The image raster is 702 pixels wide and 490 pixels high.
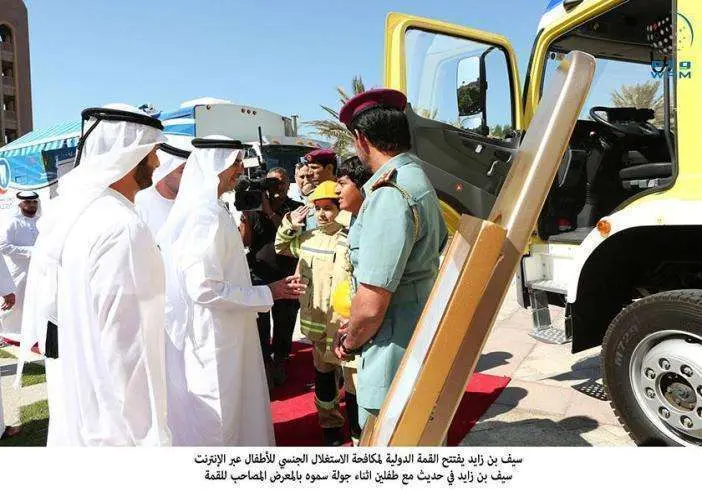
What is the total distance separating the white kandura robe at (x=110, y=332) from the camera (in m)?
1.65

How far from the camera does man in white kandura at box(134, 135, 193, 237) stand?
3672mm

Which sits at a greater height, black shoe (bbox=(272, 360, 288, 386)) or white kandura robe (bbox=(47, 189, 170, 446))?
white kandura robe (bbox=(47, 189, 170, 446))

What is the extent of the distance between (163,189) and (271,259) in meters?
1.02

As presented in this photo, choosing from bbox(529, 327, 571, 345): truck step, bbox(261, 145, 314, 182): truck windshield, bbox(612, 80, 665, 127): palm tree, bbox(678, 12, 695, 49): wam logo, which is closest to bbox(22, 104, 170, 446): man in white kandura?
bbox(678, 12, 695, 49): wam logo

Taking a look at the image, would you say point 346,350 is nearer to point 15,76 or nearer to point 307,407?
point 307,407

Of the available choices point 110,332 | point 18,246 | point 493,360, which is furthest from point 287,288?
point 18,246

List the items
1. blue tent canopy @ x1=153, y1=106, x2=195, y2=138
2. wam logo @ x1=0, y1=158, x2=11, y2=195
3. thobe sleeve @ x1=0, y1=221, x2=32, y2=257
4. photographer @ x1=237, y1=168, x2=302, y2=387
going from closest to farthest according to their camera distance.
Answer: photographer @ x1=237, y1=168, x2=302, y2=387
thobe sleeve @ x1=0, y1=221, x2=32, y2=257
blue tent canopy @ x1=153, y1=106, x2=195, y2=138
wam logo @ x1=0, y1=158, x2=11, y2=195

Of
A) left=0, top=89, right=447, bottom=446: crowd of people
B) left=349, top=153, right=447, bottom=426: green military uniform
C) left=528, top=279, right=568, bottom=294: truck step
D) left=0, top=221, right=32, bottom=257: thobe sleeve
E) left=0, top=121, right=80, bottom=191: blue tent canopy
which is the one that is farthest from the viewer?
left=0, top=121, right=80, bottom=191: blue tent canopy

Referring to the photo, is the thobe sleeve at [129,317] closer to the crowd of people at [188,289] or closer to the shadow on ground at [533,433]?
the crowd of people at [188,289]

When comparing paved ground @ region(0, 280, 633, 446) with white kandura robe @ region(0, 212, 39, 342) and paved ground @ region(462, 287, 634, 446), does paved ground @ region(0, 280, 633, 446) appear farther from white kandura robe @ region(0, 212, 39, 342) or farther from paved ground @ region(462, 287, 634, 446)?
white kandura robe @ region(0, 212, 39, 342)

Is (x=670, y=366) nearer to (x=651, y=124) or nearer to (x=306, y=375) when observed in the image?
(x=651, y=124)

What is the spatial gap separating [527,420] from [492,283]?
283 cm

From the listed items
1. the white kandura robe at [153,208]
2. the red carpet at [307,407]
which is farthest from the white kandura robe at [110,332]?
the white kandura robe at [153,208]

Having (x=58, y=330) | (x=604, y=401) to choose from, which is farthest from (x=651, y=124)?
(x=58, y=330)
